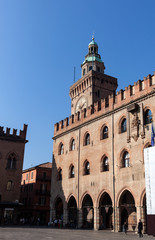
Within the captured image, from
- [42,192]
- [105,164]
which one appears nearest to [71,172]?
[105,164]

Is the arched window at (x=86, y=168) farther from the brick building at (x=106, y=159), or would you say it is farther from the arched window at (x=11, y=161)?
the arched window at (x=11, y=161)

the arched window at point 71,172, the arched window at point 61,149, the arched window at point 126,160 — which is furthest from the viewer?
the arched window at point 61,149

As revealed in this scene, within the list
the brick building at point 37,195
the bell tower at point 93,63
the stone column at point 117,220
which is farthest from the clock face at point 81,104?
the stone column at point 117,220

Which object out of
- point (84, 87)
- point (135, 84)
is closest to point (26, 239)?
point (135, 84)

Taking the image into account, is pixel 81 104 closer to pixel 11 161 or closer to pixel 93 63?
pixel 93 63

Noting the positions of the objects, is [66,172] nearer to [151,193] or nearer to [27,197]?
[151,193]

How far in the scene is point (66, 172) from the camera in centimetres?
3197

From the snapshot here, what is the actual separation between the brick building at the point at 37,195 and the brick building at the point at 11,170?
10.5m

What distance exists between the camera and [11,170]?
1425 inches

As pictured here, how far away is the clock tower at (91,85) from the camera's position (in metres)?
39.1

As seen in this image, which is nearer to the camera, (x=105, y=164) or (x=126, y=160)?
(x=126, y=160)

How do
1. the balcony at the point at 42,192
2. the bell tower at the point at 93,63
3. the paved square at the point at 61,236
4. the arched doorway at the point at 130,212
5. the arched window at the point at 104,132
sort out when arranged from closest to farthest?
1. the paved square at the point at 61,236
2. the arched doorway at the point at 130,212
3. the arched window at the point at 104,132
4. the bell tower at the point at 93,63
5. the balcony at the point at 42,192

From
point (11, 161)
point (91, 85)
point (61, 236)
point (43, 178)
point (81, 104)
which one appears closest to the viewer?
point (61, 236)

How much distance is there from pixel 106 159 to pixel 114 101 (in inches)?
222
